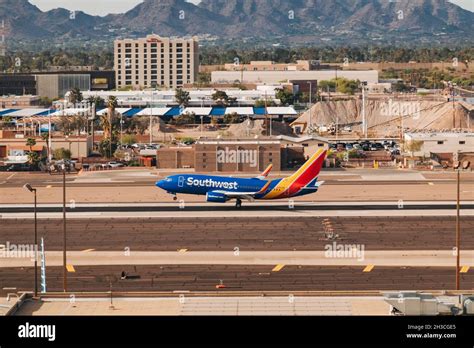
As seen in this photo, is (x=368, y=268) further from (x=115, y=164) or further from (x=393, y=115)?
(x=393, y=115)

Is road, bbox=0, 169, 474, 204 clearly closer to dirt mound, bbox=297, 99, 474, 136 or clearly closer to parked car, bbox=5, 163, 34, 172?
parked car, bbox=5, 163, 34, 172

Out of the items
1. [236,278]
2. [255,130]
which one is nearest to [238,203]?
[236,278]

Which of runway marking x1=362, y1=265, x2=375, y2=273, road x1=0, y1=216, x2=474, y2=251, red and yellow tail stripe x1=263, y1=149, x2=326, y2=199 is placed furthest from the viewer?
red and yellow tail stripe x1=263, y1=149, x2=326, y2=199

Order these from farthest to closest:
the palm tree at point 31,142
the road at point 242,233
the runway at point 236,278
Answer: the palm tree at point 31,142
the road at point 242,233
the runway at point 236,278

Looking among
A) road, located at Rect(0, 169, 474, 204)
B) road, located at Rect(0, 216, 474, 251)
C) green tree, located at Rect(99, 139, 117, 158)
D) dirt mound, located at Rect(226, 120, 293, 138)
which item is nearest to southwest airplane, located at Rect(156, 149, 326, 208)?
road, located at Rect(0, 169, 474, 204)

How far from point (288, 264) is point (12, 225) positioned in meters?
26.6

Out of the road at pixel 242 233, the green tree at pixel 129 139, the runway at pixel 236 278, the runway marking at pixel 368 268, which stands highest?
the green tree at pixel 129 139

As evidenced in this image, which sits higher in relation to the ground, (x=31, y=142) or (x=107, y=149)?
(x=31, y=142)

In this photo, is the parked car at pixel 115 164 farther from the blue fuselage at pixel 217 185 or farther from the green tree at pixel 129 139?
the blue fuselage at pixel 217 185

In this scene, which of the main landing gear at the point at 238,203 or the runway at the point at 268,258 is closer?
the runway at the point at 268,258

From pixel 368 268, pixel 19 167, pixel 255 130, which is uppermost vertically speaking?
pixel 255 130

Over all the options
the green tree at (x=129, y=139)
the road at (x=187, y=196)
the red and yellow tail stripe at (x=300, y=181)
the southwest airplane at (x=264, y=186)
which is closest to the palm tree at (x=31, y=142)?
the road at (x=187, y=196)

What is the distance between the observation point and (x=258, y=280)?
57.3 m
